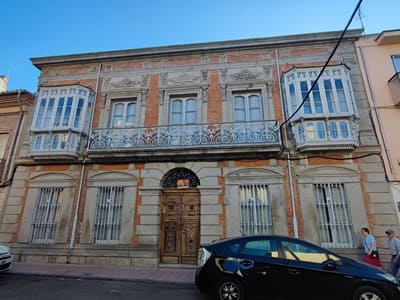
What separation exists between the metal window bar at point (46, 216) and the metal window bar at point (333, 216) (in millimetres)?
10015

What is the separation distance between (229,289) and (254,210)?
419 cm

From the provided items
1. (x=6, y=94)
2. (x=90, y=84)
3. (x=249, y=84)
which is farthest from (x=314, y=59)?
(x=6, y=94)

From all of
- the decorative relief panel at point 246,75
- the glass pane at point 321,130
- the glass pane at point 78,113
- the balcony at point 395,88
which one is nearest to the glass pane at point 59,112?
the glass pane at point 78,113

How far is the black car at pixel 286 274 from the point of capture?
415 centimetres

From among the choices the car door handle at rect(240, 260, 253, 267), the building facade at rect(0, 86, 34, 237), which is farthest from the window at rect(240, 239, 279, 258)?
the building facade at rect(0, 86, 34, 237)

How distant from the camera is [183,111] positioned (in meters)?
10.1

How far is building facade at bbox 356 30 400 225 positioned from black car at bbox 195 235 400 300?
4.74m

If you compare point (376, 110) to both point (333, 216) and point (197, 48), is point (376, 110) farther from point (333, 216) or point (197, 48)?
point (197, 48)

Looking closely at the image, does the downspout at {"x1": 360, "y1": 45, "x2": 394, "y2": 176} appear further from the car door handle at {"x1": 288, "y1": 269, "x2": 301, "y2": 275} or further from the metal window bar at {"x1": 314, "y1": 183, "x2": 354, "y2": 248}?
the car door handle at {"x1": 288, "y1": 269, "x2": 301, "y2": 275}

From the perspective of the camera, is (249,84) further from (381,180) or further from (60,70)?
(60,70)

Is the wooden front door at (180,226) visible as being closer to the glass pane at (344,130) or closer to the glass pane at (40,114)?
the glass pane at (344,130)

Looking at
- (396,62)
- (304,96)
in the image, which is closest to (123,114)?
(304,96)

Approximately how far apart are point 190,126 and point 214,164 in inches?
72.3

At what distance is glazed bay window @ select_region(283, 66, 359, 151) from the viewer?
8255mm
